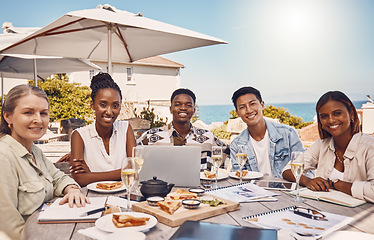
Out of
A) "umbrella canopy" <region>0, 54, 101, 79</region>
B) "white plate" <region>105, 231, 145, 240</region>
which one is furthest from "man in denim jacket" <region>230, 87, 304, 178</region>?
"umbrella canopy" <region>0, 54, 101, 79</region>

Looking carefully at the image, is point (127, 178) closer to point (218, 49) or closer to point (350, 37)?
point (218, 49)

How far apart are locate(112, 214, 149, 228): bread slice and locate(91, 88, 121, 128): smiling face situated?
1601mm

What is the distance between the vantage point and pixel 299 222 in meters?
1.42

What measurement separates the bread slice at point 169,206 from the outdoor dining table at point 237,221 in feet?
0.25

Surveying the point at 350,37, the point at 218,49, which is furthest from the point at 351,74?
the point at 218,49

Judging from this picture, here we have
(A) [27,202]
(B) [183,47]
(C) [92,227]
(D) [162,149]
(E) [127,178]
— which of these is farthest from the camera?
(B) [183,47]

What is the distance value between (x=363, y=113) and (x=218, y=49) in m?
68.7

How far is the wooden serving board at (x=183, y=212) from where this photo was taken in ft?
4.59

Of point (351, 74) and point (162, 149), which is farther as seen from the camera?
point (351, 74)

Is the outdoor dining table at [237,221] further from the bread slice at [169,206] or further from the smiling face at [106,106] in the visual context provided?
the smiling face at [106,106]

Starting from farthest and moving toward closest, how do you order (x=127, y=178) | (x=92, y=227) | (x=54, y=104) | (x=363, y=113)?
(x=54, y=104), (x=363, y=113), (x=127, y=178), (x=92, y=227)

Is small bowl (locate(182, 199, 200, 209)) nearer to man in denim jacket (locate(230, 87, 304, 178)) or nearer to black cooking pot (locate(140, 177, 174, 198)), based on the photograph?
black cooking pot (locate(140, 177, 174, 198))

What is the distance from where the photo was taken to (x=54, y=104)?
1213 centimetres

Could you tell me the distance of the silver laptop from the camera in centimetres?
209
